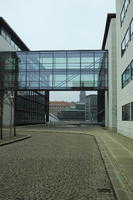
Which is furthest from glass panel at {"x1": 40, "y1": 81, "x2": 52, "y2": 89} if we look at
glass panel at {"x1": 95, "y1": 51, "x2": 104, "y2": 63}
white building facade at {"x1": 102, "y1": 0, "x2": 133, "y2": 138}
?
white building facade at {"x1": 102, "y1": 0, "x2": 133, "y2": 138}

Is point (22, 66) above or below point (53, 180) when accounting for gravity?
above

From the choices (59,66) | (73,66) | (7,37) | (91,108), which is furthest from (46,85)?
(91,108)

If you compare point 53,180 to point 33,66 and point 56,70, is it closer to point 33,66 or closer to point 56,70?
point 56,70

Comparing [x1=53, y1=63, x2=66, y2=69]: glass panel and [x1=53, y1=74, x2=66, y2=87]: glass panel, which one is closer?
[x1=53, y1=74, x2=66, y2=87]: glass panel

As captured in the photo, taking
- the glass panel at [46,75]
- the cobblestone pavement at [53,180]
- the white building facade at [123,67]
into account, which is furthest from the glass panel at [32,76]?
the cobblestone pavement at [53,180]

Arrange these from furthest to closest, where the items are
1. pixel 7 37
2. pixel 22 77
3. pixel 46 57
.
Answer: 1. pixel 7 37
2. pixel 46 57
3. pixel 22 77

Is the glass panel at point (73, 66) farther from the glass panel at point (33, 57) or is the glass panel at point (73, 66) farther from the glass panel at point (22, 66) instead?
the glass panel at point (22, 66)

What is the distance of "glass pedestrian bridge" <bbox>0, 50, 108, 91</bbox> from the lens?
48.1 metres

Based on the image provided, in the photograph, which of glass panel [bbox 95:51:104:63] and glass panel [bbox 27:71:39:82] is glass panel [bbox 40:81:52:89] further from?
glass panel [bbox 95:51:104:63]

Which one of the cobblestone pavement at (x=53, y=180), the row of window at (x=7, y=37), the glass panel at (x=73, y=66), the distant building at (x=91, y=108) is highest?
the row of window at (x=7, y=37)

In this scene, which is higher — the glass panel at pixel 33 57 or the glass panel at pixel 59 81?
the glass panel at pixel 33 57

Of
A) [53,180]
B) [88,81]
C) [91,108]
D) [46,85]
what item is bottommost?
[53,180]

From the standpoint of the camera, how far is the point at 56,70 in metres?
49.0

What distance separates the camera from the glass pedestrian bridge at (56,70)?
4809 centimetres
